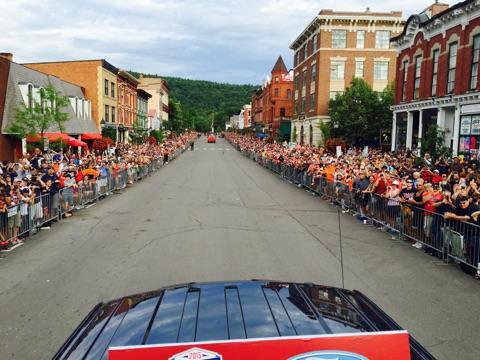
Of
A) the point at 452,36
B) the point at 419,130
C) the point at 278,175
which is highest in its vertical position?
the point at 452,36

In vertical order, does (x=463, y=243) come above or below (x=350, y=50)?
below

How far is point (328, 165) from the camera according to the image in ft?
71.5

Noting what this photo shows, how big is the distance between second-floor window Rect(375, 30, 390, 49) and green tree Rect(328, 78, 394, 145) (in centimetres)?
821

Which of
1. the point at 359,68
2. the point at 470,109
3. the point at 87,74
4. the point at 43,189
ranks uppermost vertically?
the point at 359,68

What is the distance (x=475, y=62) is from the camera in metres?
25.4

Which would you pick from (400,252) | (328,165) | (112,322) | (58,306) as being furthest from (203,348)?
(328,165)

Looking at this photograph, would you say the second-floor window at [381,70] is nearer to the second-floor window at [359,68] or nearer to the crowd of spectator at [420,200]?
the second-floor window at [359,68]

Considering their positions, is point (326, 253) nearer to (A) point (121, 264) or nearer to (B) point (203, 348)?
(A) point (121, 264)

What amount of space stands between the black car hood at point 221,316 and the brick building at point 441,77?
2485 cm

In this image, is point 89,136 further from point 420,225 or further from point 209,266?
point 420,225

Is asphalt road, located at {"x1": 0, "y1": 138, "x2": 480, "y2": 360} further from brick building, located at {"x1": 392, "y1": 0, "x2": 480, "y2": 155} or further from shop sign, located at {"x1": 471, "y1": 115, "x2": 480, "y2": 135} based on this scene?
brick building, located at {"x1": 392, "y1": 0, "x2": 480, "y2": 155}

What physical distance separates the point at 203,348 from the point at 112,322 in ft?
3.18

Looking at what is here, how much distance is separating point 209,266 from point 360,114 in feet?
136

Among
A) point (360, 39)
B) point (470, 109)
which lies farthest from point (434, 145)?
point (360, 39)
